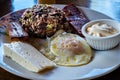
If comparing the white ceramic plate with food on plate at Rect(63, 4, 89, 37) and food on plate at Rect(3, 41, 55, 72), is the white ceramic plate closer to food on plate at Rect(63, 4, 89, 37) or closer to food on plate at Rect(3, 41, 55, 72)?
food on plate at Rect(3, 41, 55, 72)

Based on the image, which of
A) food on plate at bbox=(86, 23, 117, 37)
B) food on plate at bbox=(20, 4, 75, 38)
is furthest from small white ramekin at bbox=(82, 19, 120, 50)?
food on plate at bbox=(20, 4, 75, 38)

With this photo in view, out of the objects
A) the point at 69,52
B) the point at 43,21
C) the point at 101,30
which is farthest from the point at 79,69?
the point at 43,21

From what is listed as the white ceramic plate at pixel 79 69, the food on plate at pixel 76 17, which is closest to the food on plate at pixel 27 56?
the white ceramic plate at pixel 79 69

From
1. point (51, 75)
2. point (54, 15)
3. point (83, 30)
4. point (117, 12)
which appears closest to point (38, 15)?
point (54, 15)

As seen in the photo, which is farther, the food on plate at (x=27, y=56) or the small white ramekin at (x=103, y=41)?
the small white ramekin at (x=103, y=41)

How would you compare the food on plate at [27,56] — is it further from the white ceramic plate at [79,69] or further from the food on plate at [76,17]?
the food on plate at [76,17]

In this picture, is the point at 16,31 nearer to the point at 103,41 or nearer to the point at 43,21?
the point at 43,21
